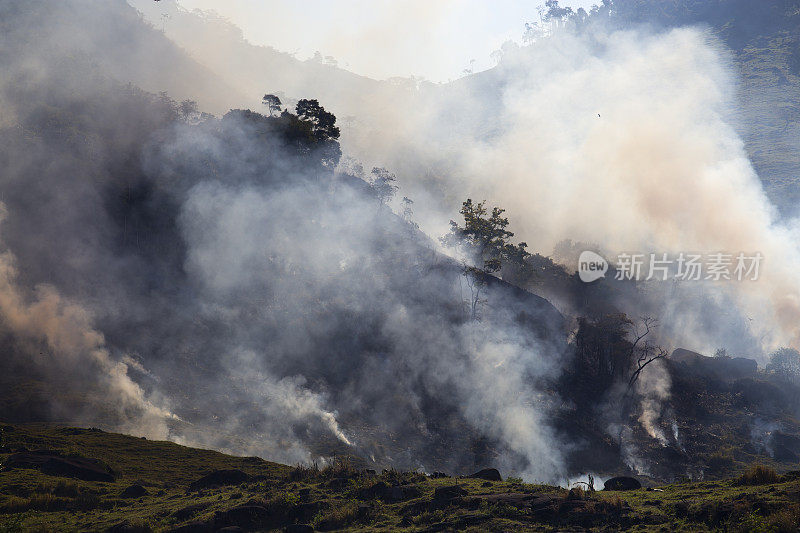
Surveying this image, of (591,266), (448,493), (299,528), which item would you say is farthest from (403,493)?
(591,266)

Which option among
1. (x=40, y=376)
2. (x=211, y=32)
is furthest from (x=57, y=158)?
(x=211, y=32)

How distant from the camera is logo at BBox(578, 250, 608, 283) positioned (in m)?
103

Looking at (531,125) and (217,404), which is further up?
(531,125)

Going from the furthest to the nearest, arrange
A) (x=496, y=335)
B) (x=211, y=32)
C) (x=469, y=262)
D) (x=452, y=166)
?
(x=211, y=32), (x=452, y=166), (x=469, y=262), (x=496, y=335)

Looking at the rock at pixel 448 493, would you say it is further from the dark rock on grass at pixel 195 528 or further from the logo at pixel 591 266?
the logo at pixel 591 266

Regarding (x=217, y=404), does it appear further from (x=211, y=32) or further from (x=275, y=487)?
(x=211, y=32)

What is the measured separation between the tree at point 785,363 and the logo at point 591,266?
3015 cm

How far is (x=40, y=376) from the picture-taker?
153ft

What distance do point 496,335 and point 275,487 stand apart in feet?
158

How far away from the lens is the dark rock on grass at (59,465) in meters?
28.9

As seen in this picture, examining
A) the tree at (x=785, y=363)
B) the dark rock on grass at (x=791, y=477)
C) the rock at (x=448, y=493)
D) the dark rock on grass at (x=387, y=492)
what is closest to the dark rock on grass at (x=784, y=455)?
the tree at (x=785, y=363)

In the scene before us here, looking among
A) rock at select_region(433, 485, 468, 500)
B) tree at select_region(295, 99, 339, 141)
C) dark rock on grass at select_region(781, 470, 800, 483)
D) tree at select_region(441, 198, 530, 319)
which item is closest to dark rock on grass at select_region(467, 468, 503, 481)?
rock at select_region(433, 485, 468, 500)

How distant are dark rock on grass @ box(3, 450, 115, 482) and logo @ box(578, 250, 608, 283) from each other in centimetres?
8636

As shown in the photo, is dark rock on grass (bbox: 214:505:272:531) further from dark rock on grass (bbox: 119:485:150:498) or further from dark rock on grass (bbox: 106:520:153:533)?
dark rock on grass (bbox: 119:485:150:498)
